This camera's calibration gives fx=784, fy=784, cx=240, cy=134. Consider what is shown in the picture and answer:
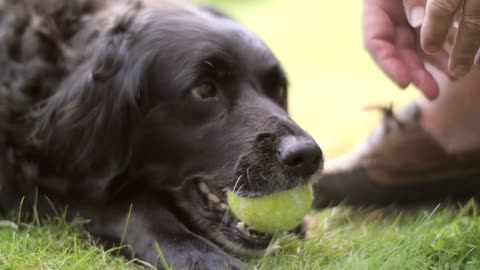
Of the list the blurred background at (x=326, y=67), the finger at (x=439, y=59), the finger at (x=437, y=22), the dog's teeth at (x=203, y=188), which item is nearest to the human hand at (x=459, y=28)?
the finger at (x=437, y=22)

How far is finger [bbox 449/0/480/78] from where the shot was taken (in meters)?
2.30

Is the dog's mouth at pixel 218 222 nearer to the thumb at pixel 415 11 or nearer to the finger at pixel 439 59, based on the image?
the thumb at pixel 415 11

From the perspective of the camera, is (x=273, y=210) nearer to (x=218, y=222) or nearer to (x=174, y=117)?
(x=218, y=222)

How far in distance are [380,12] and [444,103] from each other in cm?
88

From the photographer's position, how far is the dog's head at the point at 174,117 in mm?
2707

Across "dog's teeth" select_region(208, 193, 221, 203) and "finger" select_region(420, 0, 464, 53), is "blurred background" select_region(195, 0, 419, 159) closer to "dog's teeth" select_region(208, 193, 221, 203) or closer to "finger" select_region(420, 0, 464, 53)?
"dog's teeth" select_region(208, 193, 221, 203)

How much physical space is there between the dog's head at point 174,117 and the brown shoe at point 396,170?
87cm

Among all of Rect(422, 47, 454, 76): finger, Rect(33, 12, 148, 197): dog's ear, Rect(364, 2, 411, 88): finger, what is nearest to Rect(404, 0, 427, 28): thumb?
Rect(364, 2, 411, 88): finger

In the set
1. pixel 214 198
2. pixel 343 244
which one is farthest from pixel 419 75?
pixel 214 198

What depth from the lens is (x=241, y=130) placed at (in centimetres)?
274

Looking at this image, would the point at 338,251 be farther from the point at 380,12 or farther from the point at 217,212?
the point at 380,12

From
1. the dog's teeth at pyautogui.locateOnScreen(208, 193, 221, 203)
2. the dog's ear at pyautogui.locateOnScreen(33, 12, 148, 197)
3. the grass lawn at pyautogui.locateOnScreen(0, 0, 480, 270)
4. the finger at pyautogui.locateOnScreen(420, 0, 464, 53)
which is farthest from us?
the dog's ear at pyautogui.locateOnScreen(33, 12, 148, 197)

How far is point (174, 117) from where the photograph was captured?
9.27 ft

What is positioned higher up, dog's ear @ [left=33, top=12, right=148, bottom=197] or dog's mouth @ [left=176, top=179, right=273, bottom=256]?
dog's ear @ [left=33, top=12, right=148, bottom=197]
